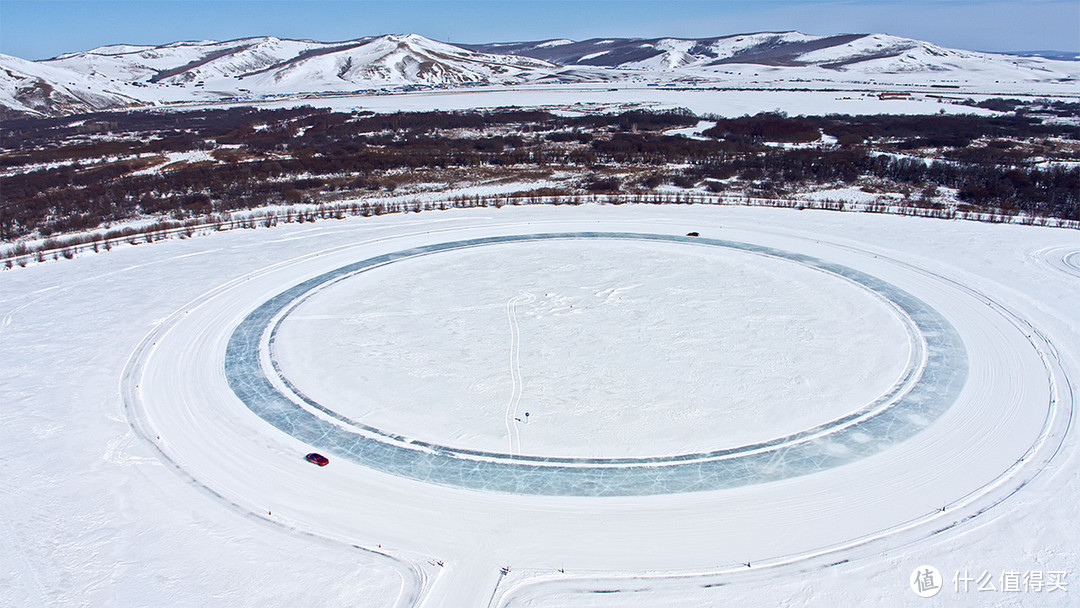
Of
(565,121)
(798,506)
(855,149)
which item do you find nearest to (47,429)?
(798,506)

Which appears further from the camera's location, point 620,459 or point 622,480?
point 620,459

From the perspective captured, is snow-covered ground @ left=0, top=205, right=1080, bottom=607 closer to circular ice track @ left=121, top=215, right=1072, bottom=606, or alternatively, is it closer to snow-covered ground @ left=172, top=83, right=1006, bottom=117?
circular ice track @ left=121, top=215, right=1072, bottom=606

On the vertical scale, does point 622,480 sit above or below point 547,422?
below

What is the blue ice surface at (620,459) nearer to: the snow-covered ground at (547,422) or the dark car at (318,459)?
the snow-covered ground at (547,422)

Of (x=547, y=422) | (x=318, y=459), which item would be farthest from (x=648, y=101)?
(x=318, y=459)

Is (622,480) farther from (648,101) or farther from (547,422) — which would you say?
(648,101)

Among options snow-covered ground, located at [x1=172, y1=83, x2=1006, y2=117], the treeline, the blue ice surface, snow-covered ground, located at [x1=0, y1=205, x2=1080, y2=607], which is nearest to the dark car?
snow-covered ground, located at [x1=0, y1=205, x2=1080, y2=607]
